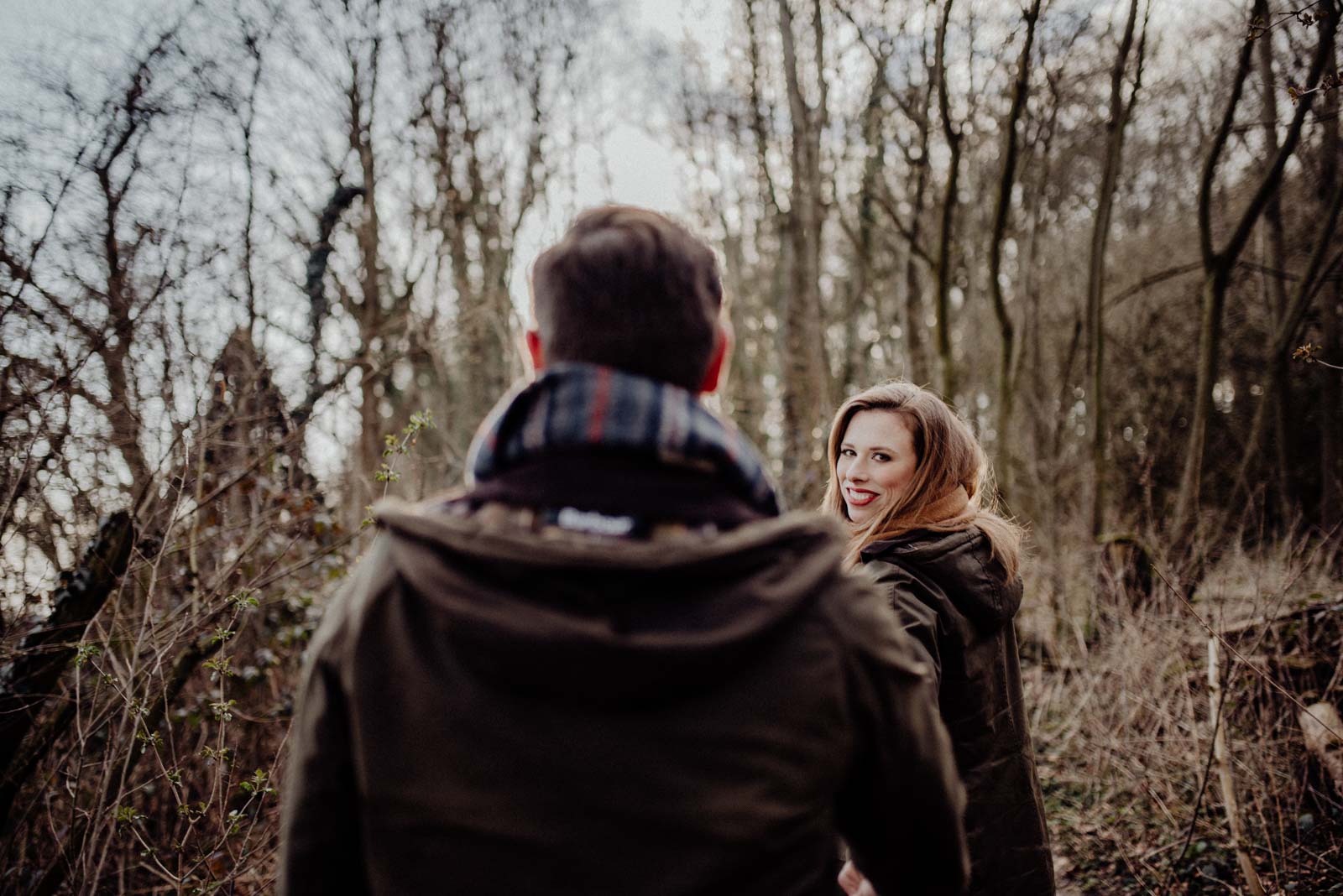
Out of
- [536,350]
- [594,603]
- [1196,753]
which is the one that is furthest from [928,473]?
[1196,753]

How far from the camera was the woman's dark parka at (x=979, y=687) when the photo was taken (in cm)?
181

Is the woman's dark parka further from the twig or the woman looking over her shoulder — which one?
the twig

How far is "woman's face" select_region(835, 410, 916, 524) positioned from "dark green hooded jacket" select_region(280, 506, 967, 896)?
51.7 inches

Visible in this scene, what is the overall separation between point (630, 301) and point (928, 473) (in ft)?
4.82

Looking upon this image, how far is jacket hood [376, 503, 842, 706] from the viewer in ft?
2.60

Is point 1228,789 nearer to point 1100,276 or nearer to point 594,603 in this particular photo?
point 594,603

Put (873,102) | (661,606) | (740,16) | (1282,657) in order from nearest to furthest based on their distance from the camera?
1. (661,606)
2. (1282,657)
3. (873,102)
4. (740,16)

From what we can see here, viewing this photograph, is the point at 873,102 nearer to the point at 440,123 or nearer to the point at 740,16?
the point at 740,16

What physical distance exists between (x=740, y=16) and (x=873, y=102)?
3979 mm

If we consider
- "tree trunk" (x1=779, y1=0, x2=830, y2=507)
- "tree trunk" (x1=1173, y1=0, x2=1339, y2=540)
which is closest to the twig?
"tree trunk" (x1=1173, y1=0, x2=1339, y2=540)

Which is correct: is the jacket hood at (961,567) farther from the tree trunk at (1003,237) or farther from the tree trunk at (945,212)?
the tree trunk at (1003,237)

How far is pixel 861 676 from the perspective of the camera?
92 cm

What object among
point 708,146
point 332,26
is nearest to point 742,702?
point 332,26

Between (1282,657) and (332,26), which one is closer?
(1282,657)
